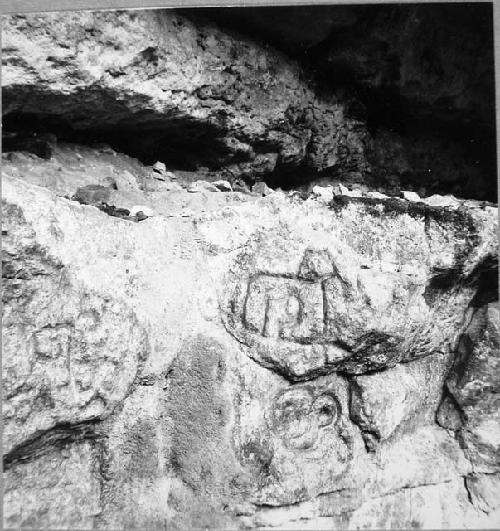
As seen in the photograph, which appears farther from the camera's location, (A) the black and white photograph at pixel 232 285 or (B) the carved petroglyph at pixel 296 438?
(B) the carved petroglyph at pixel 296 438

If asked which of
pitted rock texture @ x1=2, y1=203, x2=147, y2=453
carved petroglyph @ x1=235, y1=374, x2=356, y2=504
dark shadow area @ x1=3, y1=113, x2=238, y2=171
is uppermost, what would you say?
dark shadow area @ x1=3, y1=113, x2=238, y2=171

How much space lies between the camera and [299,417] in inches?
56.0

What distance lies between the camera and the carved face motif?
1.41 metres

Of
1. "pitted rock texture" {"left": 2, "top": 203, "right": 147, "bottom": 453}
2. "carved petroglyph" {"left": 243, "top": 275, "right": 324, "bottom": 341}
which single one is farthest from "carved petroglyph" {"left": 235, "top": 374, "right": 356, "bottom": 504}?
"pitted rock texture" {"left": 2, "top": 203, "right": 147, "bottom": 453}

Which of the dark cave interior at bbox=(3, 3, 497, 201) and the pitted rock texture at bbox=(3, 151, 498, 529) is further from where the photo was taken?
the dark cave interior at bbox=(3, 3, 497, 201)

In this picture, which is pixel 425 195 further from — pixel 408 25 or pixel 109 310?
pixel 109 310

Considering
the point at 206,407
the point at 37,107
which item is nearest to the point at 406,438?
the point at 206,407

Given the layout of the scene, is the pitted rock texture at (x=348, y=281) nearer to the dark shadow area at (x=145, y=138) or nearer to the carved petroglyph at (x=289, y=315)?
the carved petroglyph at (x=289, y=315)

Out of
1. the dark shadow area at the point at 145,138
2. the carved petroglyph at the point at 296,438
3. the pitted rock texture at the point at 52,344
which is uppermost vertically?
the dark shadow area at the point at 145,138

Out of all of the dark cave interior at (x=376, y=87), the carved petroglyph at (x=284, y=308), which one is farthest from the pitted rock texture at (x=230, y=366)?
the dark cave interior at (x=376, y=87)

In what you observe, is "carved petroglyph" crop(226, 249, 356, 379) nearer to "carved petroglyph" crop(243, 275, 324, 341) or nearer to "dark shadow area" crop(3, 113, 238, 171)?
"carved petroglyph" crop(243, 275, 324, 341)

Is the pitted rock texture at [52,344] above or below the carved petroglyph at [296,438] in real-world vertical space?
above

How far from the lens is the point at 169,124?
1.47 m

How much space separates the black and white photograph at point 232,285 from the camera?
4.16ft
